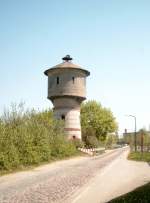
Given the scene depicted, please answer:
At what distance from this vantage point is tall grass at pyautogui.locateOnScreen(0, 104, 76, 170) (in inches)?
887

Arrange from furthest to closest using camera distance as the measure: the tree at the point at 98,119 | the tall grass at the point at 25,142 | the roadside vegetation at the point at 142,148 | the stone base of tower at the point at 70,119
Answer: the tree at the point at 98,119 < the stone base of tower at the point at 70,119 < the roadside vegetation at the point at 142,148 < the tall grass at the point at 25,142

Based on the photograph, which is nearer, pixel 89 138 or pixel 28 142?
pixel 28 142

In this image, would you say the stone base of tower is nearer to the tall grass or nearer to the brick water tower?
the brick water tower

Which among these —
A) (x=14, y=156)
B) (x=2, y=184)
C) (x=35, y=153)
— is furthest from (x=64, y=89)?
(x=2, y=184)

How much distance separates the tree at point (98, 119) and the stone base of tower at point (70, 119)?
22.3m

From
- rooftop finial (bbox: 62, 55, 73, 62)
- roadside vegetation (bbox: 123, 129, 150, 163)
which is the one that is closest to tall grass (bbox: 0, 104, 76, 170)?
roadside vegetation (bbox: 123, 129, 150, 163)

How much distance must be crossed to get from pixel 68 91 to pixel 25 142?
2576 centimetres

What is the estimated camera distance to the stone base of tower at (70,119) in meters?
52.7

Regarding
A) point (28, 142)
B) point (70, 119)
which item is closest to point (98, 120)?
point (70, 119)

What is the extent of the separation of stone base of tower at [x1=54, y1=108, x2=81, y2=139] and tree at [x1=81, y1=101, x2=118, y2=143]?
22.3 m

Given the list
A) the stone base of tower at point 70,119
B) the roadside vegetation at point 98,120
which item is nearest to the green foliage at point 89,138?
the roadside vegetation at point 98,120

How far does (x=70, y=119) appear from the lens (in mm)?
52656

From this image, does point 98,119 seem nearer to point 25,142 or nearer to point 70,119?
point 70,119

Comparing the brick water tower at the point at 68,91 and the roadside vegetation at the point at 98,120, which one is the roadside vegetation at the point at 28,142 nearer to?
the brick water tower at the point at 68,91
